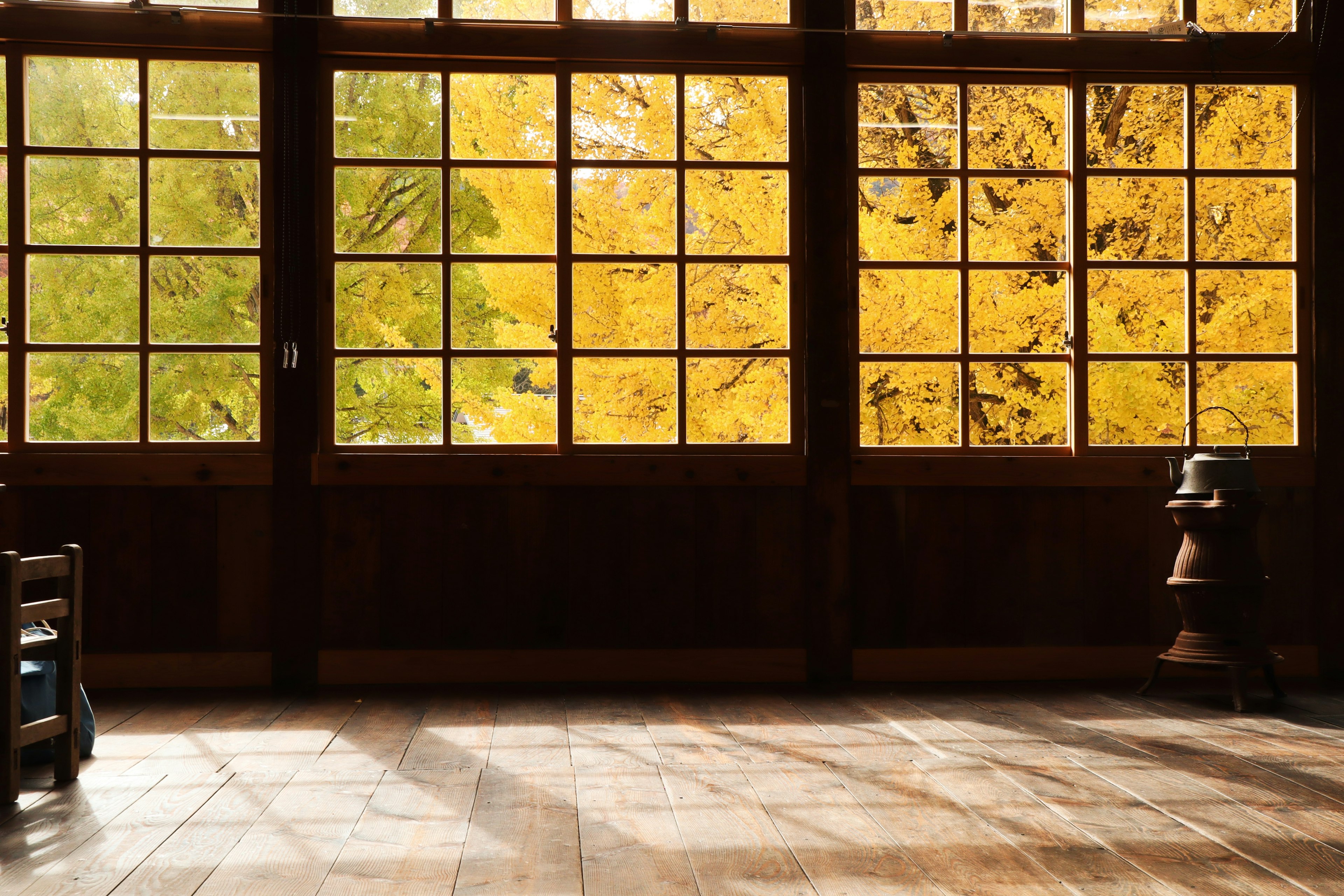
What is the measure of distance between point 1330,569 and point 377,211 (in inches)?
151

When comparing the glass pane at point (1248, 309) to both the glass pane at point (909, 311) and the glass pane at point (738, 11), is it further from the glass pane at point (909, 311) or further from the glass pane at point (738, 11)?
the glass pane at point (738, 11)

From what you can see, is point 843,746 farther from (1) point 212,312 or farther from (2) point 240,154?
(2) point 240,154

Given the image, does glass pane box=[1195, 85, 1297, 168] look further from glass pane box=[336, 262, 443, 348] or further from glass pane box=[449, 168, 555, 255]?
glass pane box=[336, 262, 443, 348]

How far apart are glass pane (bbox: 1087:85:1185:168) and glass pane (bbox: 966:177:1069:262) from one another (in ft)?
0.68

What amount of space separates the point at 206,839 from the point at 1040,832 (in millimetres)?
1728

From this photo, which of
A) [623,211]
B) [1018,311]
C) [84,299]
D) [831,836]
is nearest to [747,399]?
[623,211]

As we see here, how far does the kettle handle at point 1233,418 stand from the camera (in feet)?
13.1

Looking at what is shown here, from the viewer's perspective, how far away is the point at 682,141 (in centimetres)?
400

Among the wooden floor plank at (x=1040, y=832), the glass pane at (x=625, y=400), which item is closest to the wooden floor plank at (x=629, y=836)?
the wooden floor plank at (x=1040, y=832)

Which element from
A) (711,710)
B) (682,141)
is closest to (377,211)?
(682,141)

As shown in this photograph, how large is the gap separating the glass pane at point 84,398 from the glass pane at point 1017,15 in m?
3.41

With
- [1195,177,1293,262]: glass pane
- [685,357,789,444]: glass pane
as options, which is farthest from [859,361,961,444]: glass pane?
[1195,177,1293,262]: glass pane

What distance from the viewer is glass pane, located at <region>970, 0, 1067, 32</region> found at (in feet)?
13.3

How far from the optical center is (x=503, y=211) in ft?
13.0
